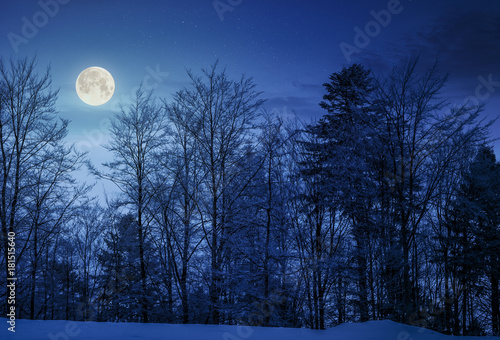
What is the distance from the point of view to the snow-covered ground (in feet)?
15.2

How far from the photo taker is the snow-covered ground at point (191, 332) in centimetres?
464

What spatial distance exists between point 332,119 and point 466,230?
10.2 m

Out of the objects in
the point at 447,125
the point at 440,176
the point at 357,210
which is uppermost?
the point at 447,125

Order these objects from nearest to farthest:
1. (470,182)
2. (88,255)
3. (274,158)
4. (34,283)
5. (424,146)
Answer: (424,146)
(274,158)
(34,283)
(470,182)
(88,255)

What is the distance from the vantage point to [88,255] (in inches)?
1152

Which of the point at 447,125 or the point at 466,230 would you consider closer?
the point at 447,125

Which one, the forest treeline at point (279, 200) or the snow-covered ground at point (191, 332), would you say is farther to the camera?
the forest treeline at point (279, 200)

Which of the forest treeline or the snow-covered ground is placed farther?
the forest treeline

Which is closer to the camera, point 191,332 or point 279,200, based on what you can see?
point 191,332

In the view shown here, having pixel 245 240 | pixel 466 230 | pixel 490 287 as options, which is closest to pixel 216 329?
pixel 245 240

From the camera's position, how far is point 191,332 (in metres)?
5.27

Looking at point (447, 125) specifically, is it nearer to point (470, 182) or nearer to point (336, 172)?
point (336, 172)

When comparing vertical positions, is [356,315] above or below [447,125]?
below

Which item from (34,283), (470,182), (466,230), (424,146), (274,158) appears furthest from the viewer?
(466,230)
